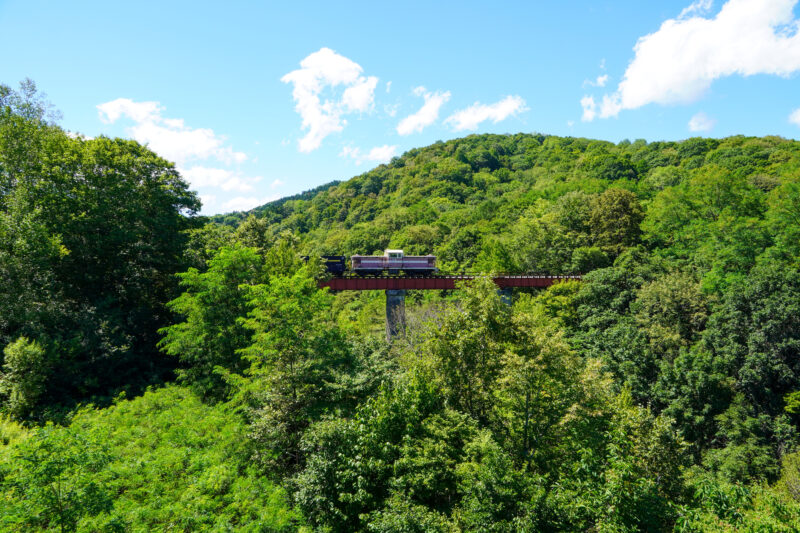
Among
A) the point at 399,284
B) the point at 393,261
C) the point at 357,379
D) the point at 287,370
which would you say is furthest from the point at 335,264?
the point at 357,379

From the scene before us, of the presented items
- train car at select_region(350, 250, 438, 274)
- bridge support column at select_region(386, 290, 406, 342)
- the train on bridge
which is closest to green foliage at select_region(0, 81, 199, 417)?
the train on bridge

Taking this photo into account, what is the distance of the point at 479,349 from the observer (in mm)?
15781

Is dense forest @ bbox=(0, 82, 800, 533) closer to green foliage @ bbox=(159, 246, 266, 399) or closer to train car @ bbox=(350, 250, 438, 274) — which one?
green foliage @ bbox=(159, 246, 266, 399)

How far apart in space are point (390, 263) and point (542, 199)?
39594 mm

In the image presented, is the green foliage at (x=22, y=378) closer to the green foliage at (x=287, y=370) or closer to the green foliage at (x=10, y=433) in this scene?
the green foliage at (x=10, y=433)

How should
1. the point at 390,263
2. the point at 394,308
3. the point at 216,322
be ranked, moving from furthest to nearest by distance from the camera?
the point at 390,263 < the point at 394,308 < the point at 216,322

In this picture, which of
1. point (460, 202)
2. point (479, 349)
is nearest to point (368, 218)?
point (460, 202)

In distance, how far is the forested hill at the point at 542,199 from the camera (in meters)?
39.0

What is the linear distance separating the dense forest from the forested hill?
0.93m

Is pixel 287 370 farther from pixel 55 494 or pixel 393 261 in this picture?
pixel 393 261

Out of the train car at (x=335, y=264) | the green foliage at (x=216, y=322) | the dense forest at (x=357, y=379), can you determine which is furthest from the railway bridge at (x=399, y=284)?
the green foliage at (x=216, y=322)

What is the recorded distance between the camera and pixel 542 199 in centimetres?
6475

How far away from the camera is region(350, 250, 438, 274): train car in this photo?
37938 millimetres

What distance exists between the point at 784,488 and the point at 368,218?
11050 centimetres
